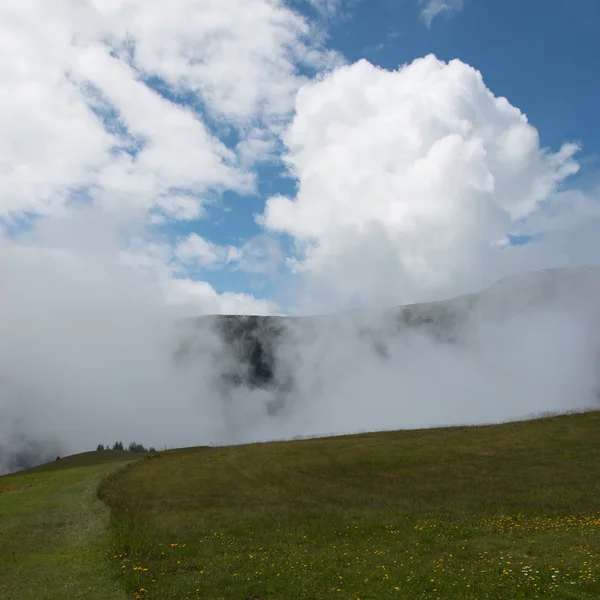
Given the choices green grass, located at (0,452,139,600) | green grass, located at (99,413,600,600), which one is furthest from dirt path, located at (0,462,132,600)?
green grass, located at (99,413,600,600)

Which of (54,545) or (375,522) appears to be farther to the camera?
(375,522)

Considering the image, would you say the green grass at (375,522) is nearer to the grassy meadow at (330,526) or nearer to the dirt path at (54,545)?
the grassy meadow at (330,526)

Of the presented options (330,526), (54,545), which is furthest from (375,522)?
(54,545)

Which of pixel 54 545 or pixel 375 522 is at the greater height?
pixel 54 545

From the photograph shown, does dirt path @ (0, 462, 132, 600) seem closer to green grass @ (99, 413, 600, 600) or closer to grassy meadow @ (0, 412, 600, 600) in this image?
grassy meadow @ (0, 412, 600, 600)

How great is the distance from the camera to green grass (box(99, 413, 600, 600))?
70.6 feet

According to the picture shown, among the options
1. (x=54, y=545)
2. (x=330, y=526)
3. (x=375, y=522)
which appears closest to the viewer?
(x=54, y=545)

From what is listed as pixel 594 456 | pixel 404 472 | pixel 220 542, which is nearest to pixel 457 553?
pixel 220 542

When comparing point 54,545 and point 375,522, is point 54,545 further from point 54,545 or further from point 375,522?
point 375,522

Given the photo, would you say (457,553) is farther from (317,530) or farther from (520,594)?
(317,530)

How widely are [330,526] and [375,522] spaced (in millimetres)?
2935

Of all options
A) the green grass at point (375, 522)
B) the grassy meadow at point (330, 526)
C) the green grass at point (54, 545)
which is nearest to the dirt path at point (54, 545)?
the green grass at point (54, 545)

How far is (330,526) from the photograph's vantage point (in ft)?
108

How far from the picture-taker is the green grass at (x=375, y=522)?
A: 21.5 m
